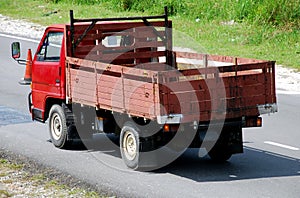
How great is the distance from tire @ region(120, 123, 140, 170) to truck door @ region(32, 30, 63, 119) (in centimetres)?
169

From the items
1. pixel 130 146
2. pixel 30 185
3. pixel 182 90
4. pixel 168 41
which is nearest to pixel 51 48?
pixel 168 41

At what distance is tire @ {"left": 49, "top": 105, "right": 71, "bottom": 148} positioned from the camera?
12750 mm

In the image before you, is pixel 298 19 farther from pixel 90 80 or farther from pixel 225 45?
pixel 90 80

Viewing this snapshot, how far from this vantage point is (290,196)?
9.98m

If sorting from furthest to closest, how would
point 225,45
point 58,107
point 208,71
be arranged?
point 225,45 < point 58,107 < point 208,71

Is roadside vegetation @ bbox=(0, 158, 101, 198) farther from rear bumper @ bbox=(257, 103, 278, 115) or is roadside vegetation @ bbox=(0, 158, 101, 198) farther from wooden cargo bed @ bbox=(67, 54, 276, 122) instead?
rear bumper @ bbox=(257, 103, 278, 115)

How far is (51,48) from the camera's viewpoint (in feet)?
43.2

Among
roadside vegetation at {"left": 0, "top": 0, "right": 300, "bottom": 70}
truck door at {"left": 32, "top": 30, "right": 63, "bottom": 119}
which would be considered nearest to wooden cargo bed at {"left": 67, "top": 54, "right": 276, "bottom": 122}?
truck door at {"left": 32, "top": 30, "right": 63, "bottom": 119}

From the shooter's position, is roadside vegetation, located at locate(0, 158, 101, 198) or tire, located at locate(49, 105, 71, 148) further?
tire, located at locate(49, 105, 71, 148)

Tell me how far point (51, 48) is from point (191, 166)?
323 cm

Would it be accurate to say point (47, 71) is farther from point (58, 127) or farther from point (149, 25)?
point (149, 25)

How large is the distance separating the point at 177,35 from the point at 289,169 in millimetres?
14272

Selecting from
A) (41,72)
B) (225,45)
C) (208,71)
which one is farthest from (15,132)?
(225,45)

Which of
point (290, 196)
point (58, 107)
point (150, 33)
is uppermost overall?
point (150, 33)
